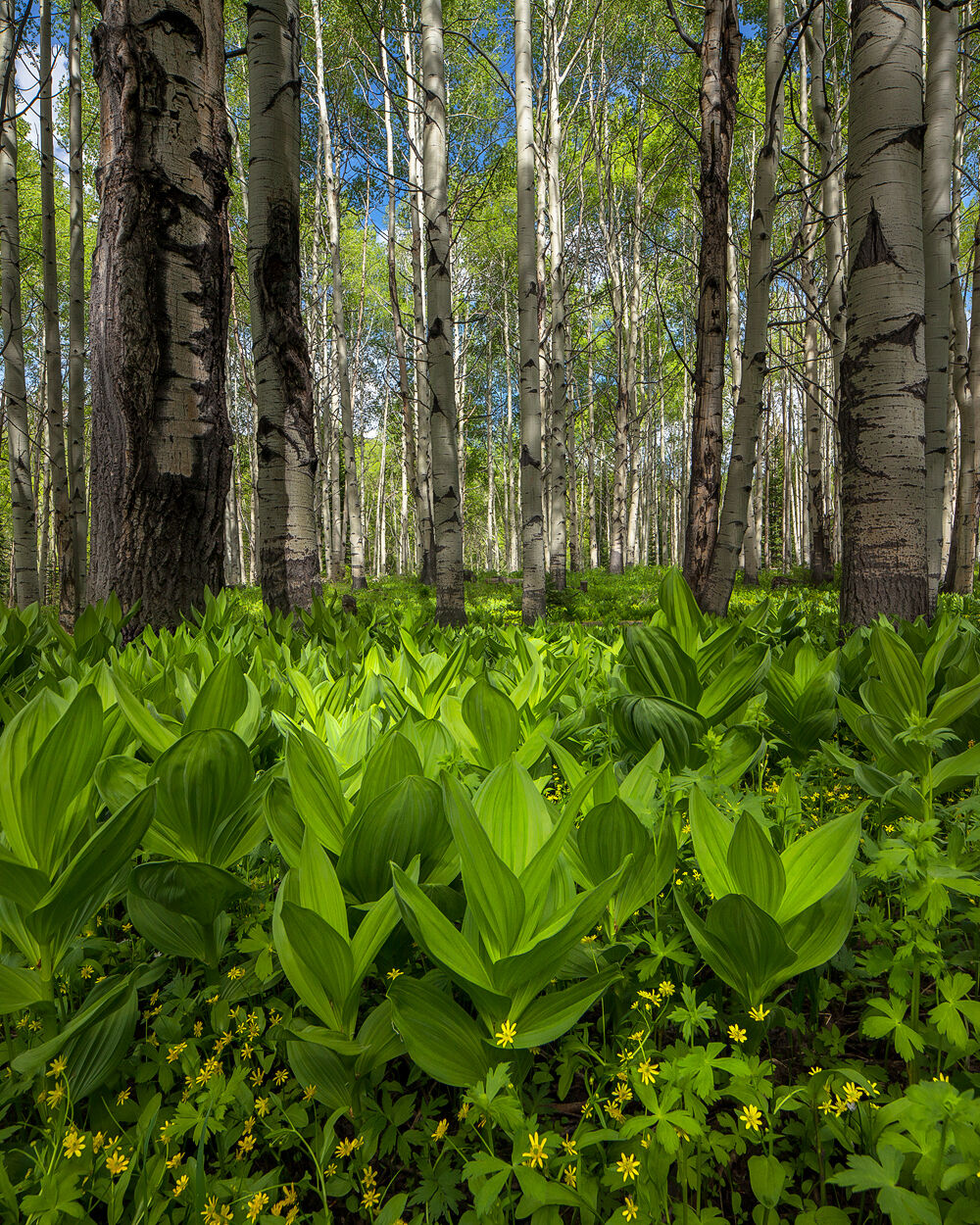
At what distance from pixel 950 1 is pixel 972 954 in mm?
5074

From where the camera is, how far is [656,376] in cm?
2352

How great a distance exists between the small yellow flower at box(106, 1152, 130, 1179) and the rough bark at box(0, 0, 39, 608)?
8.14 metres

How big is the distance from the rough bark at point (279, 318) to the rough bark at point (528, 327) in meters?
3.38

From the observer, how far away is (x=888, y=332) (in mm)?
2998

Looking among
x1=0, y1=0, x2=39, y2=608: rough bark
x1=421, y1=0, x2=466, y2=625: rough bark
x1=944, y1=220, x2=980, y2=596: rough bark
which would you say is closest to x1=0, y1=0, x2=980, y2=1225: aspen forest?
x1=421, y1=0, x2=466, y2=625: rough bark

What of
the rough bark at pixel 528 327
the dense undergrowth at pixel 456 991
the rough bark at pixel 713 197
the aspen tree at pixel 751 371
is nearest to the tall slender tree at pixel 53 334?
the rough bark at pixel 528 327

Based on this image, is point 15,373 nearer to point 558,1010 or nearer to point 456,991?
point 456,991

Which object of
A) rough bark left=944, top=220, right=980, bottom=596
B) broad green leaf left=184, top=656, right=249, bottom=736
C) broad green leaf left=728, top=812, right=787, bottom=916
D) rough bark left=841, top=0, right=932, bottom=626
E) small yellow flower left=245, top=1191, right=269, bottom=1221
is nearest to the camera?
small yellow flower left=245, top=1191, right=269, bottom=1221

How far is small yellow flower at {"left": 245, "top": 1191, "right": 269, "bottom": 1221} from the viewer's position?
769mm

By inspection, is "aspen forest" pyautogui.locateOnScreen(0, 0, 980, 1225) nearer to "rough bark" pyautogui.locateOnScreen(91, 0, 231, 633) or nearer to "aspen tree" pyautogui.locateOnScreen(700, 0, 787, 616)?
"rough bark" pyautogui.locateOnScreen(91, 0, 231, 633)

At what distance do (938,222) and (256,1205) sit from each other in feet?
23.0

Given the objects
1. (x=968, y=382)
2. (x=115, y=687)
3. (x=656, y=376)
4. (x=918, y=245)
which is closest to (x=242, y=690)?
(x=115, y=687)

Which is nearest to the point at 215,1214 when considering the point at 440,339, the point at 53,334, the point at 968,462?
the point at 440,339

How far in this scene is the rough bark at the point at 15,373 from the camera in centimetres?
718
